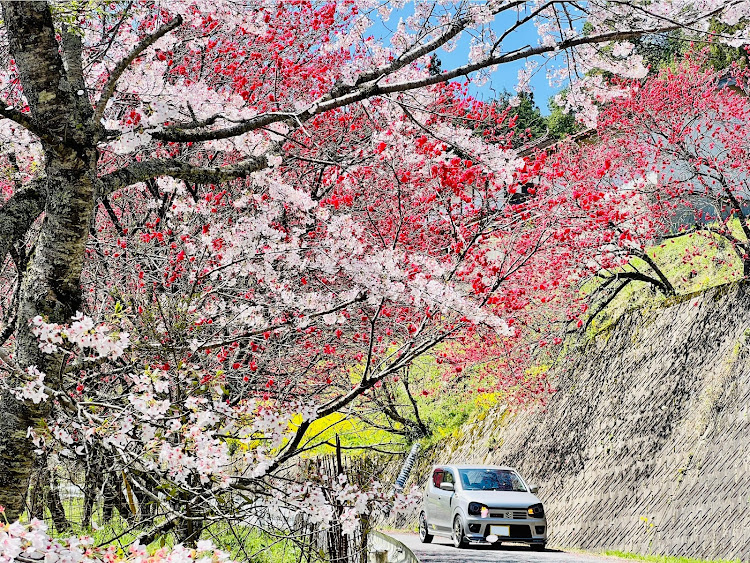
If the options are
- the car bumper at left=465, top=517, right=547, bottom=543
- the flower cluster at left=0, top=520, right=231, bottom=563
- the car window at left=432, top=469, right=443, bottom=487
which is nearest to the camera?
the flower cluster at left=0, top=520, right=231, bottom=563

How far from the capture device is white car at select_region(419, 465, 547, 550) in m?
12.3

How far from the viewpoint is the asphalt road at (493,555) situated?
35.7ft

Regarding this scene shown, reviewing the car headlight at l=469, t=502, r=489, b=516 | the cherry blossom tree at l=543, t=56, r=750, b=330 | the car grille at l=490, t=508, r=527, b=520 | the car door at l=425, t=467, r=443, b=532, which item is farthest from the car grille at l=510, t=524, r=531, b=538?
the cherry blossom tree at l=543, t=56, r=750, b=330

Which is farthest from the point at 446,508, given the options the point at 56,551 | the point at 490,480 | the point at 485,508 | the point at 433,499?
the point at 56,551

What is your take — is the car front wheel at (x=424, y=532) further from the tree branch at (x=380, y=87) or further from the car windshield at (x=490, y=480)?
the tree branch at (x=380, y=87)

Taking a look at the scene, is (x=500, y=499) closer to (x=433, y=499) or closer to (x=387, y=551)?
(x=433, y=499)

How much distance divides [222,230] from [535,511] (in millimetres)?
7865

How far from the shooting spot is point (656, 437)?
12820 millimetres

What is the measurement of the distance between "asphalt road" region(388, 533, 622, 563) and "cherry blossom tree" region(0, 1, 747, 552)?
3.08 metres

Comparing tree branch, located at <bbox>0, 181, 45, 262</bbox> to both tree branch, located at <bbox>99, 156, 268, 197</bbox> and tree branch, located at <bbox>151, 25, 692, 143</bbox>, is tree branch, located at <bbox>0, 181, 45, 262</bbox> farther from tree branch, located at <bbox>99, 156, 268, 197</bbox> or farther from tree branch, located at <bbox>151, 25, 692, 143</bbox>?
tree branch, located at <bbox>151, 25, 692, 143</bbox>

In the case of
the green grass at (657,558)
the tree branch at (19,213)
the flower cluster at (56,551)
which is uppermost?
the tree branch at (19,213)

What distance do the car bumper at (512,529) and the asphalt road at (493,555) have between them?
0.21 meters

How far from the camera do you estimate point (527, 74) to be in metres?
6.95

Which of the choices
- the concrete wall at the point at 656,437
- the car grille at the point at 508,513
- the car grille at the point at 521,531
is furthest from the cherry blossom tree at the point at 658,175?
the car grille at the point at 521,531
